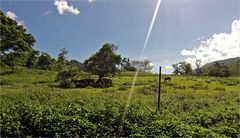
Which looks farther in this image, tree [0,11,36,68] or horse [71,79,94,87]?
horse [71,79,94,87]

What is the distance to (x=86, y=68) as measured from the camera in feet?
140

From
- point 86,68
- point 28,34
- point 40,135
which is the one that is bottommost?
point 40,135

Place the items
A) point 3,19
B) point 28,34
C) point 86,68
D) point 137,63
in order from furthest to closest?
point 137,63
point 86,68
point 28,34
point 3,19

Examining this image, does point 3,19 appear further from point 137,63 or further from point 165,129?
point 137,63

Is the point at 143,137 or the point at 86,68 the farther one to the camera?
the point at 86,68

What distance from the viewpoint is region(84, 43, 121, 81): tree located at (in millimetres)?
42406

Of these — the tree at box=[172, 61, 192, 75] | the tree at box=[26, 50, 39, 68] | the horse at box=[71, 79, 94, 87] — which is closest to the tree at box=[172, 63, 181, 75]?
the tree at box=[172, 61, 192, 75]

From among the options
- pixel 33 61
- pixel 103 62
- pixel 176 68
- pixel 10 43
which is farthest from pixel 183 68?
pixel 10 43

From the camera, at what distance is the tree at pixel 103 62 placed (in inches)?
1670

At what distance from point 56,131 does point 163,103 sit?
9.17 metres

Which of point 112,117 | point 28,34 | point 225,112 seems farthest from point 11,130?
point 28,34

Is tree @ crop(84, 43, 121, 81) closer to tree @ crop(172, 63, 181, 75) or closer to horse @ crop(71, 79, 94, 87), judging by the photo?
horse @ crop(71, 79, 94, 87)

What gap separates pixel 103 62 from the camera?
42438mm

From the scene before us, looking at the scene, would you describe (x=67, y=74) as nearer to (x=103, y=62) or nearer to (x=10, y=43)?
(x=103, y=62)
